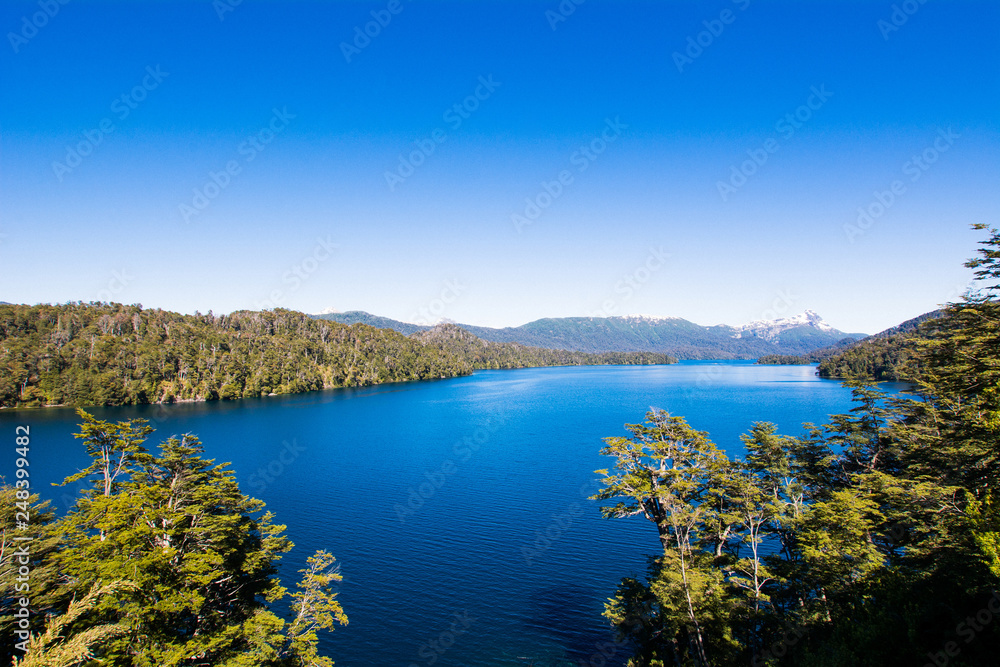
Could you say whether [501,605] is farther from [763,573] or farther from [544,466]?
[544,466]

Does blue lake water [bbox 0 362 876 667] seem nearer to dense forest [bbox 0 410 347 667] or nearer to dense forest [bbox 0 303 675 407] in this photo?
dense forest [bbox 0 410 347 667]

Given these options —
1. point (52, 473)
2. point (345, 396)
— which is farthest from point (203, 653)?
point (345, 396)

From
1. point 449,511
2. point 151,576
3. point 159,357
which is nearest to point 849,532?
point 151,576

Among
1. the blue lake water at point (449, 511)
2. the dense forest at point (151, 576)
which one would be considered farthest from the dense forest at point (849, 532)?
→ the dense forest at point (151, 576)

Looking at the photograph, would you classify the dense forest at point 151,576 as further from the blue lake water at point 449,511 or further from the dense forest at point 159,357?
the dense forest at point 159,357

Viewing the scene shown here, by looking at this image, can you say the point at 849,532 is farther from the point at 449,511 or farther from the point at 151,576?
the point at 449,511
